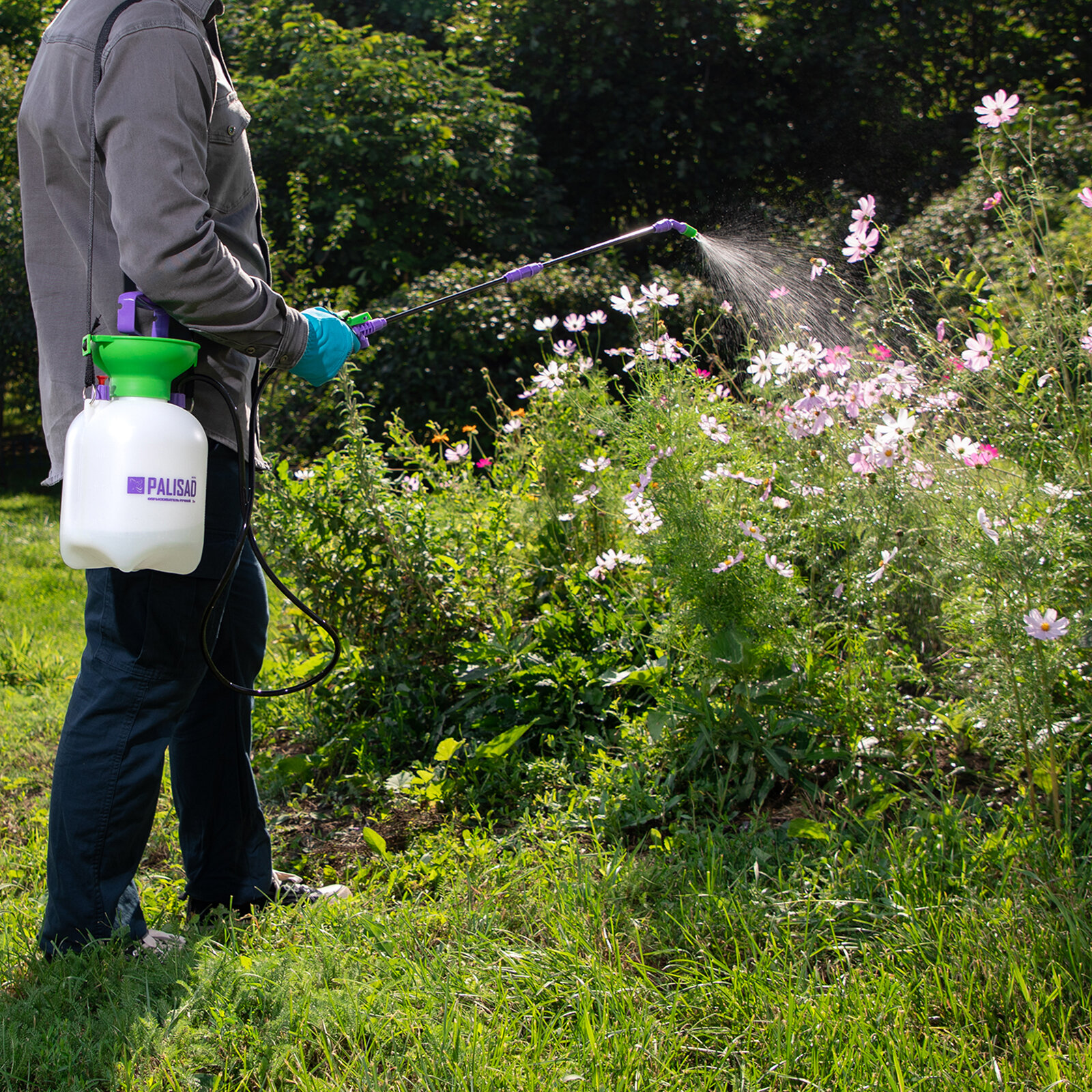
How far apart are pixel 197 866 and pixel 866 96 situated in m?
11.4

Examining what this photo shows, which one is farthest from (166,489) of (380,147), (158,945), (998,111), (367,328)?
(380,147)

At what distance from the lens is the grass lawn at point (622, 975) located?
61.8 inches

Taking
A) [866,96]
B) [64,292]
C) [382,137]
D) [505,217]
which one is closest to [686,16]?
[866,96]

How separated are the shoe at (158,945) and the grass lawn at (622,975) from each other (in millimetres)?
36

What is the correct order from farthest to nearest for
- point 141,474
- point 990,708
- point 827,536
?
1. point 827,536
2. point 990,708
3. point 141,474

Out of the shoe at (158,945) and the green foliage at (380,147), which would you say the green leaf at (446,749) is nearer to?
the shoe at (158,945)

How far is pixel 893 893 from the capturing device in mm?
1926

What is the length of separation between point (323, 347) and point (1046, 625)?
1.51 m

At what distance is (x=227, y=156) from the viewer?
196 centimetres

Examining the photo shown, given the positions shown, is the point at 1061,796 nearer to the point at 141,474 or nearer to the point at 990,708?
the point at 990,708

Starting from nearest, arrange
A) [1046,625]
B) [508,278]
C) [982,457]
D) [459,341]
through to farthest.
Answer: [1046,625], [982,457], [508,278], [459,341]

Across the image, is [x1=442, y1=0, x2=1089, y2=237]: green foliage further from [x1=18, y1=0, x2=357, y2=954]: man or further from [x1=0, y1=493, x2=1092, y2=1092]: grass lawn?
Result: [x1=0, y1=493, x2=1092, y2=1092]: grass lawn

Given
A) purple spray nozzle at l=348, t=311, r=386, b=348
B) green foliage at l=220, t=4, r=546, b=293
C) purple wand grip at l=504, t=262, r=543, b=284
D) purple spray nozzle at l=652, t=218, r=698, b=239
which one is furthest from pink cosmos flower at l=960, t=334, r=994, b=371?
→ green foliage at l=220, t=4, r=546, b=293

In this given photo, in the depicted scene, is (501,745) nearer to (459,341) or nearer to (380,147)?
(459,341)
